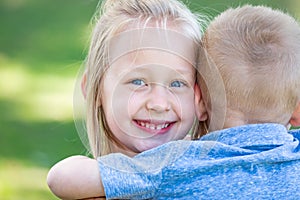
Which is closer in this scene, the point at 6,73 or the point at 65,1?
the point at 6,73

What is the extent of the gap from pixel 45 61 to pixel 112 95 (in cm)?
239

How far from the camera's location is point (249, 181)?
131 cm

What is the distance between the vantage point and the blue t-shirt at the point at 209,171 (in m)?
1.30

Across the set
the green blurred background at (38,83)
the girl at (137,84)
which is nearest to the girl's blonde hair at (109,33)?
the girl at (137,84)

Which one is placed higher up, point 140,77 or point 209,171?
point 140,77

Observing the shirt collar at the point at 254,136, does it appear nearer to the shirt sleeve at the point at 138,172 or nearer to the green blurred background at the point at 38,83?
the shirt sleeve at the point at 138,172

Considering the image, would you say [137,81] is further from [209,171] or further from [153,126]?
[209,171]

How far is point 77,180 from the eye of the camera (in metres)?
1.33

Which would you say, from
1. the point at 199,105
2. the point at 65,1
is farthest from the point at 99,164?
the point at 65,1

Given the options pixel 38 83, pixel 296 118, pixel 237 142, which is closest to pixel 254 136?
pixel 237 142

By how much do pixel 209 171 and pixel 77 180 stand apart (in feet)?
0.72

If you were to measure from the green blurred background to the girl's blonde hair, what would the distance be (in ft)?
5.20

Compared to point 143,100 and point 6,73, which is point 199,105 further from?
point 6,73

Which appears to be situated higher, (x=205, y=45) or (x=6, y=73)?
(x=205, y=45)
